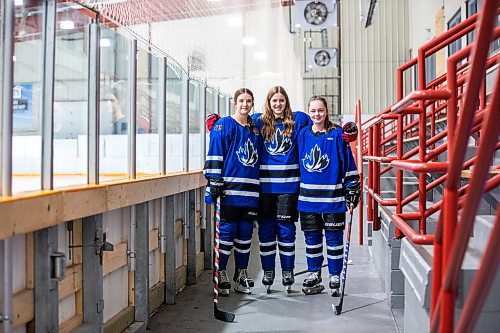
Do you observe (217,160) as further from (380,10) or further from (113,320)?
(380,10)

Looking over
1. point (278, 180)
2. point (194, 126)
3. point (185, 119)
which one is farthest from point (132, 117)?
point (194, 126)

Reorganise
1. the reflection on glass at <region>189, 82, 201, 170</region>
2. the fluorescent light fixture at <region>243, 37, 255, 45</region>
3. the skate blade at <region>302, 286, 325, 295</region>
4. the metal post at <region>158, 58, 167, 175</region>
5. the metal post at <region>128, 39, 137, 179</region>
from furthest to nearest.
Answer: the fluorescent light fixture at <region>243, 37, 255, 45</region>
the reflection on glass at <region>189, 82, 201, 170</region>
the skate blade at <region>302, 286, 325, 295</region>
the metal post at <region>158, 58, 167, 175</region>
the metal post at <region>128, 39, 137, 179</region>

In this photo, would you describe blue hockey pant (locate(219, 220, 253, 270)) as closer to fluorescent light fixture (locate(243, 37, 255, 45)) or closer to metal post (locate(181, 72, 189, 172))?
metal post (locate(181, 72, 189, 172))

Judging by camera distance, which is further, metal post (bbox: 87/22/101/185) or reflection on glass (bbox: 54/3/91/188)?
metal post (bbox: 87/22/101/185)

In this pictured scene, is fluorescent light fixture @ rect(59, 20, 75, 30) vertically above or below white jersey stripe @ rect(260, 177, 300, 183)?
above

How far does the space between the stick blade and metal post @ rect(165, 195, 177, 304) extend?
A: 426mm

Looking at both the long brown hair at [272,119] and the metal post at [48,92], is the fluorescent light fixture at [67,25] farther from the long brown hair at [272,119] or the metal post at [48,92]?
the long brown hair at [272,119]

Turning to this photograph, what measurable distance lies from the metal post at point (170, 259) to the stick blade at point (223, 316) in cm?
43

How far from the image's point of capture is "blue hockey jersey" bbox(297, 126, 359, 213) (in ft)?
12.7

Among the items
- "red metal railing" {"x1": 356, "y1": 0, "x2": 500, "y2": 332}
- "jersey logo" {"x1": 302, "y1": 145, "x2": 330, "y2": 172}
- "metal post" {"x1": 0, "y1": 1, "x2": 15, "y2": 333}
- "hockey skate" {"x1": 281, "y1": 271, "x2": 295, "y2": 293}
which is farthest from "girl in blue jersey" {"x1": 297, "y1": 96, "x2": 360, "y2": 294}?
"metal post" {"x1": 0, "y1": 1, "x2": 15, "y2": 333}

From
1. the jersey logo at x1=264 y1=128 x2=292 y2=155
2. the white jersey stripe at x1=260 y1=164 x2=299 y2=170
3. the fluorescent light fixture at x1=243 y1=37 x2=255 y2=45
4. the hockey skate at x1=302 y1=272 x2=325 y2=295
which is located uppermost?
the fluorescent light fixture at x1=243 y1=37 x2=255 y2=45

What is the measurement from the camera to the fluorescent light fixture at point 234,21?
526 cm

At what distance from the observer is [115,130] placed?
3004 millimetres

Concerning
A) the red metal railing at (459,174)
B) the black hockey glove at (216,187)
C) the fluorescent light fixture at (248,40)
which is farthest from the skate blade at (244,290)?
the fluorescent light fixture at (248,40)
